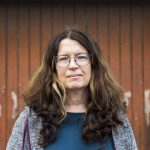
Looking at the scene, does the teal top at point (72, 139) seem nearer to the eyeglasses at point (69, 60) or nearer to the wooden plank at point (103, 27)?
the eyeglasses at point (69, 60)

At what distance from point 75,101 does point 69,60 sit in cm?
25

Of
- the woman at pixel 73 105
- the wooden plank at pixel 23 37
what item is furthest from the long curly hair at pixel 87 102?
the wooden plank at pixel 23 37

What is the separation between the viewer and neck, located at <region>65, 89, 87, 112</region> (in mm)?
2799

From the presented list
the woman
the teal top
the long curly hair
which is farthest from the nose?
the teal top

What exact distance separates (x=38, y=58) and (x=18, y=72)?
256 mm

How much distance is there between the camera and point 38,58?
18.3 feet

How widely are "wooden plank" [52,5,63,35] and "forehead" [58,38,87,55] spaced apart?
279cm

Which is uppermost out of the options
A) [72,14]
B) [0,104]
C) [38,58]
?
[72,14]

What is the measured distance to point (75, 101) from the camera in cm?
281

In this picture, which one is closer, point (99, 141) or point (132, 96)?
point (99, 141)

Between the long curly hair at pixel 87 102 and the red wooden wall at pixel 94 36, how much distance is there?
272cm

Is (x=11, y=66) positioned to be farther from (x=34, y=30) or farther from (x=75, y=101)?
(x=75, y=101)

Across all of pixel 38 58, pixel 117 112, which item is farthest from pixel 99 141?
pixel 38 58

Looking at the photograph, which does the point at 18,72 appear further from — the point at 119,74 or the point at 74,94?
the point at 74,94
